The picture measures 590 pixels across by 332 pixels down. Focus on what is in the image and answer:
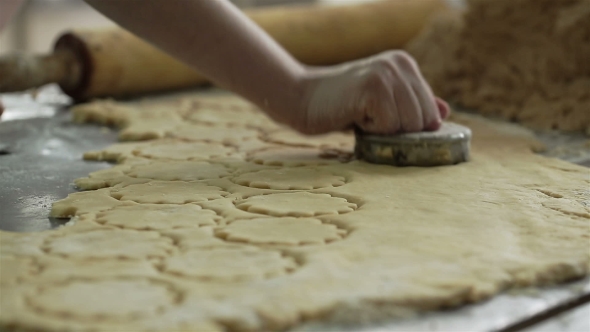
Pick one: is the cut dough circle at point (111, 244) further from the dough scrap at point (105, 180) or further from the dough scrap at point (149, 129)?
the dough scrap at point (149, 129)

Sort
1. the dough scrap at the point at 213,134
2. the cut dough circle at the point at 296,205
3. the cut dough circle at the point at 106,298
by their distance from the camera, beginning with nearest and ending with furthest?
the cut dough circle at the point at 106,298, the cut dough circle at the point at 296,205, the dough scrap at the point at 213,134

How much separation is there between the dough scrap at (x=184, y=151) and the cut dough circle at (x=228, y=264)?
768 millimetres

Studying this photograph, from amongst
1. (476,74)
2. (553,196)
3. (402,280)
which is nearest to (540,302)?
(402,280)

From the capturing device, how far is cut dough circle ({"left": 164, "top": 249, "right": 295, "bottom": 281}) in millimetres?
1017

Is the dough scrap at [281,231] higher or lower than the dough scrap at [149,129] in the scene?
lower

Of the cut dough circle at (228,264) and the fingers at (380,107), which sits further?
the fingers at (380,107)

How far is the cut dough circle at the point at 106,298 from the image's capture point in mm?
896

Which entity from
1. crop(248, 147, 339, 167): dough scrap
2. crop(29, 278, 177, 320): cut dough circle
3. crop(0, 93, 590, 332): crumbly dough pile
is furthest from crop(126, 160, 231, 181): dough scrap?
crop(29, 278, 177, 320): cut dough circle

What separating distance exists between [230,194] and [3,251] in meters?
0.47

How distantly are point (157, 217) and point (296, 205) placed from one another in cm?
26

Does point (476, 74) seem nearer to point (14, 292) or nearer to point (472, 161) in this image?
point (472, 161)

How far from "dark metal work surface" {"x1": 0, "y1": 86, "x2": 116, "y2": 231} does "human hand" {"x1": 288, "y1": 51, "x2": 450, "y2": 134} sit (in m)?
0.56

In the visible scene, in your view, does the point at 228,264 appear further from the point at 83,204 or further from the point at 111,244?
the point at 83,204

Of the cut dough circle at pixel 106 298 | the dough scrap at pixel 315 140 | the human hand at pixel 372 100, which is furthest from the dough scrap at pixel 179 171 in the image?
the cut dough circle at pixel 106 298
